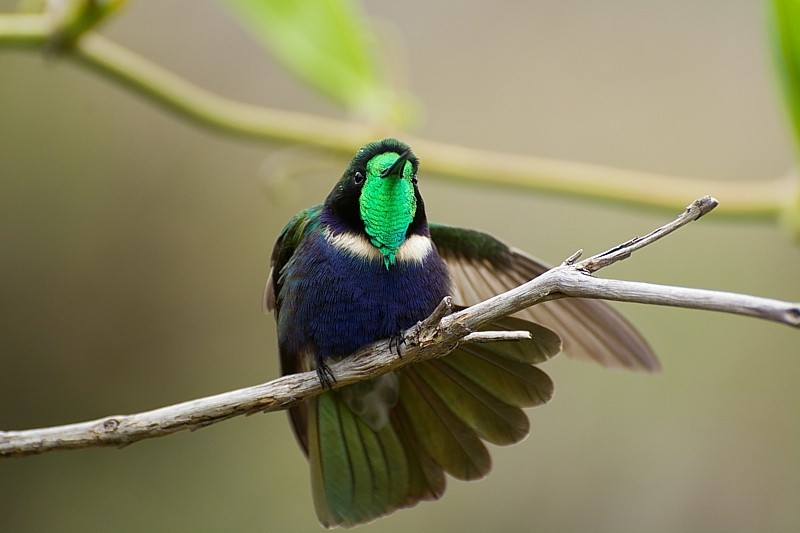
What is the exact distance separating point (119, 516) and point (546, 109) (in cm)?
236

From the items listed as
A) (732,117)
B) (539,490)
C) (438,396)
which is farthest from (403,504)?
(732,117)

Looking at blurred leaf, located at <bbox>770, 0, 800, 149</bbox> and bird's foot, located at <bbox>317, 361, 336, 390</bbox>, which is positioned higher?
blurred leaf, located at <bbox>770, 0, 800, 149</bbox>

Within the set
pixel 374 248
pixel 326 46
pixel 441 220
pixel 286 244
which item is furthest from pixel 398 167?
pixel 441 220

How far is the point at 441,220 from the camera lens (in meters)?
3.79

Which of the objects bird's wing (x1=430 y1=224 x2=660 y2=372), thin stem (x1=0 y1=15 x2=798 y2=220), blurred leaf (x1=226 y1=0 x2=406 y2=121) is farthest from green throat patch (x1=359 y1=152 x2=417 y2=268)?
blurred leaf (x1=226 y1=0 x2=406 y2=121)

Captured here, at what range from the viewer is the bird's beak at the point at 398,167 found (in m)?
1.46

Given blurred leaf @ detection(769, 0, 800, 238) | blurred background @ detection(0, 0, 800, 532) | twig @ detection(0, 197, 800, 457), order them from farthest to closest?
blurred background @ detection(0, 0, 800, 532), blurred leaf @ detection(769, 0, 800, 238), twig @ detection(0, 197, 800, 457)

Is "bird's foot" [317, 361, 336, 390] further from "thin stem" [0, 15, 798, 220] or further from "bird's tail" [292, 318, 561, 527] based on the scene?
"thin stem" [0, 15, 798, 220]

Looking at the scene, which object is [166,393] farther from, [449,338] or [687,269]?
[449,338]

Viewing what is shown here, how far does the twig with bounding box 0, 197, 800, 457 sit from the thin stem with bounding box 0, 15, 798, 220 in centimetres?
82

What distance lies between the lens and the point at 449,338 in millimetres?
1364

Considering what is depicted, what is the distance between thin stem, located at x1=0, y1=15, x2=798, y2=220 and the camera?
2.19 metres

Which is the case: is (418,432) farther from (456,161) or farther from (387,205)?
(456,161)

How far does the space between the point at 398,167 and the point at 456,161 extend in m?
0.91
